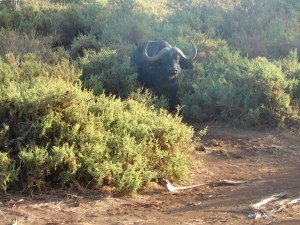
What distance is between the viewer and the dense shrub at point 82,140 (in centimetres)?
664

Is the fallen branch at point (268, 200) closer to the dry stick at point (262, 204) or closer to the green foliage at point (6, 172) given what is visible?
the dry stick at point (262, 204)

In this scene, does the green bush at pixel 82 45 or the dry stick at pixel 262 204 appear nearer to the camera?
the dry stick at pixel 262 204

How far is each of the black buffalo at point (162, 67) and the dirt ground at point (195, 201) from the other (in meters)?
3.00

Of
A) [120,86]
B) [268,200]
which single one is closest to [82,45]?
[120,86]

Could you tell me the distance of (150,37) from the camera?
15109 mm

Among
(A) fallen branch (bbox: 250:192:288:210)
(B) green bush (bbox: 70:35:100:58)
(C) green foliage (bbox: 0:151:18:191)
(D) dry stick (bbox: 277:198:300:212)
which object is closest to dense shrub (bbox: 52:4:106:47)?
(B) green bush (bbox: 70:35:100:58)

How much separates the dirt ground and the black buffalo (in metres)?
3.00

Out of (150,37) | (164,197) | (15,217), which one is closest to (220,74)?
(150,37)

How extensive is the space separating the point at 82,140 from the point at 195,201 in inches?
58.2

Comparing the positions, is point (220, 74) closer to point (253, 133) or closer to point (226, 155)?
point (253, 133)

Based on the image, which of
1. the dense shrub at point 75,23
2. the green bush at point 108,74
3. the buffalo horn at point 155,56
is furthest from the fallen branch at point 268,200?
the dense shrub at point 75,23

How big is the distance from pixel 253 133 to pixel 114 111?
3.72 meters

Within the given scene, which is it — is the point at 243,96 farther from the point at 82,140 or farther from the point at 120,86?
the point at 82,140

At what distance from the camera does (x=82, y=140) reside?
6.93m
